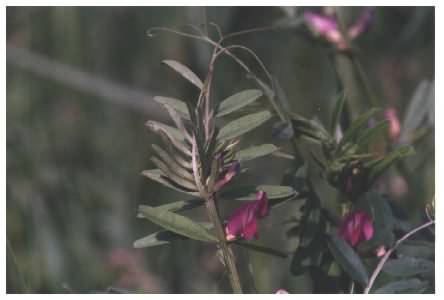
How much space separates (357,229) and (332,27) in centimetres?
36

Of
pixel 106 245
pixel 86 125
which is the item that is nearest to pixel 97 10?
pixel 86 125

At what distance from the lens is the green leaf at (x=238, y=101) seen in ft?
2.04

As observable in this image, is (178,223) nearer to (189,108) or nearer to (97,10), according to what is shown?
(189,108)

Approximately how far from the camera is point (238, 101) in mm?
630

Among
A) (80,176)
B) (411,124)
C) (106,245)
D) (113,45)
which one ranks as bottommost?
(106,245)

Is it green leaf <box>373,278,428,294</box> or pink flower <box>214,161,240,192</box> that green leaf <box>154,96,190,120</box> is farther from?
green leaf <box>373,278,428,294</box>

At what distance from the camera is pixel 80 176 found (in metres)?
1.85

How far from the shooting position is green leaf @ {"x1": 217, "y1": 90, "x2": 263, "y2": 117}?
2.04ft

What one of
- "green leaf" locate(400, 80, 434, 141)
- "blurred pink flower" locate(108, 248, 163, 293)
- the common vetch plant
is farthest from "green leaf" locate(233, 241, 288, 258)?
"blurred pink flower" locate(108, 248, 163, 293)

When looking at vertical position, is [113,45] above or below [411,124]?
above

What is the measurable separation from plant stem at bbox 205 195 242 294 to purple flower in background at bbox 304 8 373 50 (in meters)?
0.41

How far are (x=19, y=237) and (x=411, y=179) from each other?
2.62ft

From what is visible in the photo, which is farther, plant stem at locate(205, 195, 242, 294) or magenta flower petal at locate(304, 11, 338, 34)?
magenta flower petal at locate(304, 11, 338, 34)

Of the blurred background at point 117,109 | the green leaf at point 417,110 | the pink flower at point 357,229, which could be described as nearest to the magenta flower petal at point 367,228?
the pink flower at point 357,229
